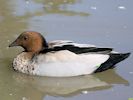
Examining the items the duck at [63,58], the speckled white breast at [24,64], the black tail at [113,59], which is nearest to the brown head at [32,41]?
the duck at [63,58]

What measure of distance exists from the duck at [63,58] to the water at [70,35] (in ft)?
0.38

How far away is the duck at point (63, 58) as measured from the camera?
7227 millimetres

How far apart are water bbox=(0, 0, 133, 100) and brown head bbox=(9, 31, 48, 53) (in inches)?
17.0

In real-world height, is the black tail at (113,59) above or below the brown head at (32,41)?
below

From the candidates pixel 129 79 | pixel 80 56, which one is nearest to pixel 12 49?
pixel 80 56

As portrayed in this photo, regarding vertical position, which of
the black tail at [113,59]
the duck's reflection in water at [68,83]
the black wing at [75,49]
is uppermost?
the black wing at [75,49]

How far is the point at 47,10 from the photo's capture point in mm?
9859

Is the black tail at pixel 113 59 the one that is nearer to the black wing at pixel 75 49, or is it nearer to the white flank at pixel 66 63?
the white flank at pixel 66 63

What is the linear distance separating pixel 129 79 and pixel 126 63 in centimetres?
51

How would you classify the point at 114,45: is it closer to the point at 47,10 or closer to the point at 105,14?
the point at 105,14

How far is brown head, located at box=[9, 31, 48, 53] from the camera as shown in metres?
7.48

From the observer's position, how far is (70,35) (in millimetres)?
8633

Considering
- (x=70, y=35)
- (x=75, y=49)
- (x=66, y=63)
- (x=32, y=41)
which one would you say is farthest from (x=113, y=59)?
(x=70, y=35)

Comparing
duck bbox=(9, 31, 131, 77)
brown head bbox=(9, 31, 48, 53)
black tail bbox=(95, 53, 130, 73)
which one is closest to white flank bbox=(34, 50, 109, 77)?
duck bbox=(9, 31, 131, 77)
